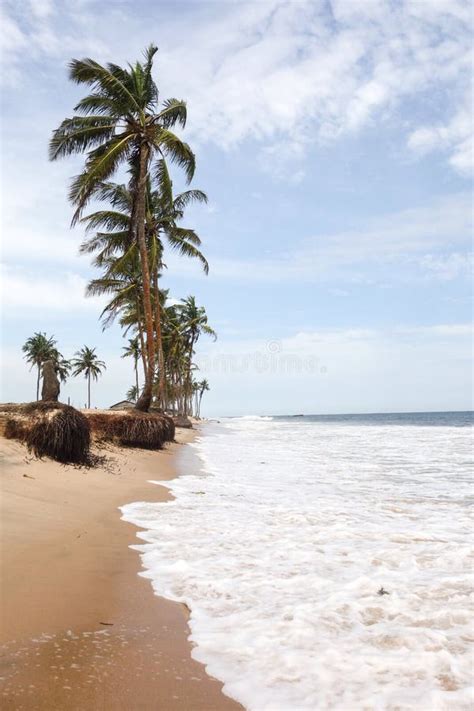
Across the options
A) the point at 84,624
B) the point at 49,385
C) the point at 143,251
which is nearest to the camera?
the point at 84,624

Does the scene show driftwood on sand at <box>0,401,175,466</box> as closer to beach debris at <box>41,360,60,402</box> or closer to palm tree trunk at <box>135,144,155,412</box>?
beach debris at <box>41,360,60,402</box>

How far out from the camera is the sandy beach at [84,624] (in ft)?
6.95

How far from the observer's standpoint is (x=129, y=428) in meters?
13.9

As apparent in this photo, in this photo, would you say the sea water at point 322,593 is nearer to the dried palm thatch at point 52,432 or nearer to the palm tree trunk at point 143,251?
the dried palm thatch at point 52,432

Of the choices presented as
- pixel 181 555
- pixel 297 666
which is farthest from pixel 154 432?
pixel 297 666

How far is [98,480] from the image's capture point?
7.89 meters

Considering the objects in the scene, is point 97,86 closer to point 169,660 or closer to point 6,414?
point 6,414

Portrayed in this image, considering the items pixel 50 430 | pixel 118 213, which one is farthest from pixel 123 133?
pixel 50 430

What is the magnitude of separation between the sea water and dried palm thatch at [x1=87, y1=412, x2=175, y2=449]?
665cm

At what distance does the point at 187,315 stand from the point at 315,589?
4493 centimetres

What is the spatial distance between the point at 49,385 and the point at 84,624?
26.4 feet

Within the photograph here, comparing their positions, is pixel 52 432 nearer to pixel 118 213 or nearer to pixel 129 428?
pixel 129 428

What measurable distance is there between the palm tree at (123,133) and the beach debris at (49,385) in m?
6.98

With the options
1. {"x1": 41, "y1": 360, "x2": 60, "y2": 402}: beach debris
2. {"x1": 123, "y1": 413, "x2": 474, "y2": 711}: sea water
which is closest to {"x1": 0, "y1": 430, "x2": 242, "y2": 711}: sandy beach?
{"x1": 123, "y1": 413, "x2": 474, "y2": 711}: sea water
